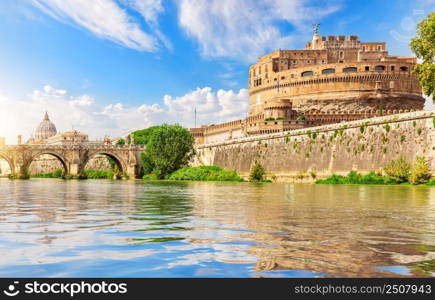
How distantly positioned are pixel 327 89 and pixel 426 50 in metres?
40.8

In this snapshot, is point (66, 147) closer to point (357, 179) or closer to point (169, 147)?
point (169, 147)

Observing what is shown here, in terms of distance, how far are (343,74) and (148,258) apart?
7167cm

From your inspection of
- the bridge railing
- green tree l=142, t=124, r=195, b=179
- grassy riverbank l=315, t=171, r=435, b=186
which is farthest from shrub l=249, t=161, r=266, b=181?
Result: the bridge railing

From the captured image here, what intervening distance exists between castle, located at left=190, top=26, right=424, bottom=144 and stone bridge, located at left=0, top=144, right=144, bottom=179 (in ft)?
47.8

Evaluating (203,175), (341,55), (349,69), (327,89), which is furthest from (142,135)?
(203,175)

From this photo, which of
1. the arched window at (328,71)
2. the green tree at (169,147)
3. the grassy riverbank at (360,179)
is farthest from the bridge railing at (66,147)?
the grassy riverbank at (360,179)

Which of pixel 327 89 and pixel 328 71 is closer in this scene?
pixel 327 89

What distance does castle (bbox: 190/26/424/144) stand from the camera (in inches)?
2598

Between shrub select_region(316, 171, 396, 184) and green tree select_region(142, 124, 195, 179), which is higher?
green tree select_region(142, 124, 195, 179)

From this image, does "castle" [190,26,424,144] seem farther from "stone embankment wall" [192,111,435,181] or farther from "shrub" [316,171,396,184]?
"shrub" [316,171,396,184]

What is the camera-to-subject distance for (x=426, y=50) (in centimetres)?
3388

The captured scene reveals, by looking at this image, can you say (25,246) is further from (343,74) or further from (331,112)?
(343,74)

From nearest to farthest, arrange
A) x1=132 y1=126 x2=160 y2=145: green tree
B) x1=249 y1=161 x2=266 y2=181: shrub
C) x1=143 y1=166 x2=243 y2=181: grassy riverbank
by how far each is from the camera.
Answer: x1=249 y1=161 x2=266 y2=181: shrub
x1=143 y1=166 x2=243 y2=181: grassy riverbank
x1=132 y1=126 x2=160 y2=145: green tree

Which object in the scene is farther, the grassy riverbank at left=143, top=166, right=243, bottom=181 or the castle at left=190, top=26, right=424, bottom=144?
the castle at left=190, top=26, right=424, bottom=144
